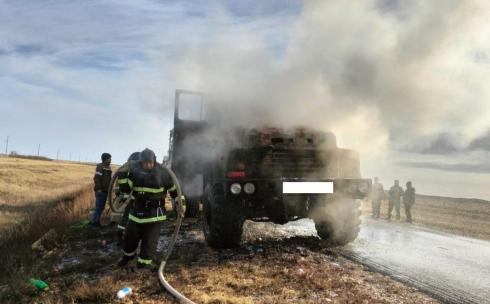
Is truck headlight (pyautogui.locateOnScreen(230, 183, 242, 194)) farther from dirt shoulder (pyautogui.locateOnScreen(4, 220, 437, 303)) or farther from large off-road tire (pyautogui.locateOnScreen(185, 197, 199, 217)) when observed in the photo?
large off-road tire (pyautogui.locateOnScreen(185, 197, 199, 217))

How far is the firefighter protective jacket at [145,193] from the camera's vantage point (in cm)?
593

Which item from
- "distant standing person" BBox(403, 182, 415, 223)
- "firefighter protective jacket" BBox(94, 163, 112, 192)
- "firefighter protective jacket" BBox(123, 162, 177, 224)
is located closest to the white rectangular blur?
"firefighter protective jacket" BBox(123, 162, 177, 224)

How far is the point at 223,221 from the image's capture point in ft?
21.9

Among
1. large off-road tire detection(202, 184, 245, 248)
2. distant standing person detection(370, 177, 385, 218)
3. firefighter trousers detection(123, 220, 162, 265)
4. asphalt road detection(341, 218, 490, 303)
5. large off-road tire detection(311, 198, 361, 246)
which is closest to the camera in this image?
asphalt road detection(341, 218, 490, 303)

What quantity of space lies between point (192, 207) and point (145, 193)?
17.0ft

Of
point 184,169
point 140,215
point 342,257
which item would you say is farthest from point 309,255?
point 184,169

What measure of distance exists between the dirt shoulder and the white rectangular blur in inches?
40.2

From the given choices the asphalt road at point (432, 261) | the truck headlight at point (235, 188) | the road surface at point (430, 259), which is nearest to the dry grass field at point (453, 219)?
the road surface at point (430, 259)

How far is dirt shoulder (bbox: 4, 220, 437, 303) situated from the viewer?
4691 millimetres

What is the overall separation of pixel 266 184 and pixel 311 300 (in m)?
2.37

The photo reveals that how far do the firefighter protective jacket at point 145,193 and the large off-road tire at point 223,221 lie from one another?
992 millimetres

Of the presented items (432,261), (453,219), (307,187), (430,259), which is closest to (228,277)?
(307,187)

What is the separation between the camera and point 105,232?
9.15m

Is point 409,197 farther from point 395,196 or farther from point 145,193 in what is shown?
point 145,193
